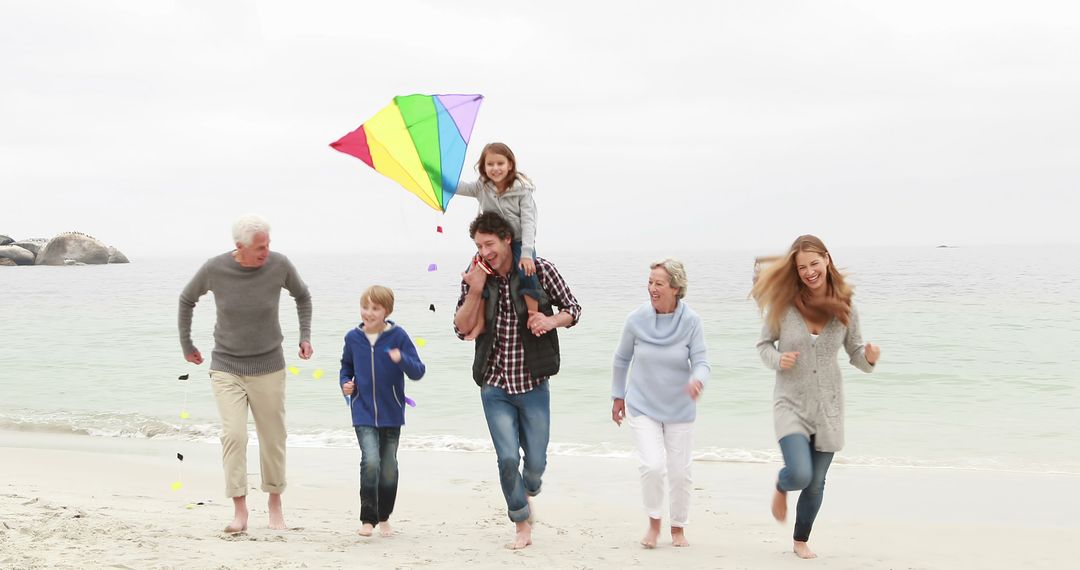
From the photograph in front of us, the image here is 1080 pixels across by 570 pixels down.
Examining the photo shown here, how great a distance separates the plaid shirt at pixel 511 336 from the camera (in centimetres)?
491

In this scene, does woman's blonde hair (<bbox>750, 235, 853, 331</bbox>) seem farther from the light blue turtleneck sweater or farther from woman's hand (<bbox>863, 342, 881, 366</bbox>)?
the light blue turtleneck sweater

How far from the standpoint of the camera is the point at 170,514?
596 centimetres

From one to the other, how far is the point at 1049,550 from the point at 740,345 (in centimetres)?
1411

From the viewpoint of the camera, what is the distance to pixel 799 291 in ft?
15.9

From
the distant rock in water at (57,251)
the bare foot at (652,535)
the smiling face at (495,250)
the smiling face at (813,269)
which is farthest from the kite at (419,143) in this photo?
the distant rock in water at (57,251)

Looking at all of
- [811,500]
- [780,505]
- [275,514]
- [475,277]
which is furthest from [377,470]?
[811,500]

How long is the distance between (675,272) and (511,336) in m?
0.96

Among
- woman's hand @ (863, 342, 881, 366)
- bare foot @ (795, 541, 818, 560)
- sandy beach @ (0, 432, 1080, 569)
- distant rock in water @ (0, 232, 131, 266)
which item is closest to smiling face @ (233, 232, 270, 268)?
sandy beach @ (0, 432, 1080, 569)

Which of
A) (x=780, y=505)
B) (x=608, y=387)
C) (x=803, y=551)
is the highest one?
(x=780, y=505)

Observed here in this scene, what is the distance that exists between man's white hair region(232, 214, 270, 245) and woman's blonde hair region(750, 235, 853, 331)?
2749 mm

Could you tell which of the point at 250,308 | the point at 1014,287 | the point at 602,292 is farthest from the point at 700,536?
the point at 1014,287

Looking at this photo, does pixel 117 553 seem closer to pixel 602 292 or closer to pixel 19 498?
pixel 19 498

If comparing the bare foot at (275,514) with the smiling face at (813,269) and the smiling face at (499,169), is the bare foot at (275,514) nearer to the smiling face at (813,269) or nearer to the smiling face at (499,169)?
the smiling face at (499,169)

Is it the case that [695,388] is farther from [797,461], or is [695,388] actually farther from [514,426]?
[514,426]
